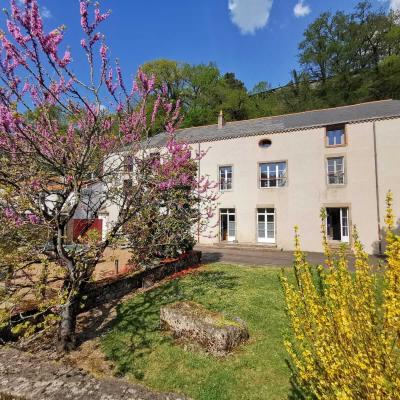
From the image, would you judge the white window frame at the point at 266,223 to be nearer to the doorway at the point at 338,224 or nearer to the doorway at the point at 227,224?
the doorway at the point at 227,224

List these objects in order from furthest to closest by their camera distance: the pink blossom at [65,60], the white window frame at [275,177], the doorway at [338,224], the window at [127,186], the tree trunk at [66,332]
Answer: the white window frame at [275,177] < the doorway at [338,224] < the window at [127,186] < the tree trunk at [66,332] < the pink blossom at [65,60]

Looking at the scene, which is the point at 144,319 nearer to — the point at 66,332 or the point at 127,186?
the point at 66,332

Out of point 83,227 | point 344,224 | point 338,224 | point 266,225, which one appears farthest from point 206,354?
point 338,224

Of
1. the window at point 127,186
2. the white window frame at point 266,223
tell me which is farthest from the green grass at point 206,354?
the white window frame at point 266,223

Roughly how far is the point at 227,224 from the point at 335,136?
10149mm

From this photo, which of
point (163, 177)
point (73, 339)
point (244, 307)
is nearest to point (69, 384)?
point (73, 339)

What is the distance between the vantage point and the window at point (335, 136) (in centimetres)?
1908

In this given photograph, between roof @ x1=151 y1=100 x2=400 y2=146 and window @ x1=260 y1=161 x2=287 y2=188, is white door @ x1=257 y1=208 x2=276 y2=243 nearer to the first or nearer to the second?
window @ x1=260 y1=161 x2=287 y2=188

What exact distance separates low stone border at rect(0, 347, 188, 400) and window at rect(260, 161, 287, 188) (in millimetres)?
18551

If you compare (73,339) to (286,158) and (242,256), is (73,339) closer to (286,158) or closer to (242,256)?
(242,256)

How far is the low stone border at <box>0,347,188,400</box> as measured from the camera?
352 cm

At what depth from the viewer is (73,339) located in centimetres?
629

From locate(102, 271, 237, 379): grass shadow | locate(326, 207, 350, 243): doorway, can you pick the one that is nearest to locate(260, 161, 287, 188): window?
locate(326, 207, 350, 243): doorway

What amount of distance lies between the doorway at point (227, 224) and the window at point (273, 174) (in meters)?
3.39
